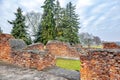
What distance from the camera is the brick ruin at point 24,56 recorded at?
8898 millimetres

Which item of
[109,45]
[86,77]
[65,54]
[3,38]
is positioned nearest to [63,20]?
[65,54]

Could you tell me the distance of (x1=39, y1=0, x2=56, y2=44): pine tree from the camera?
34.7m

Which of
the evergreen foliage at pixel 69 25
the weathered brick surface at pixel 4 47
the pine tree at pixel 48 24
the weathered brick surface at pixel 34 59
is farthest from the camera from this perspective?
the evergreen foliage at pixel 69 25

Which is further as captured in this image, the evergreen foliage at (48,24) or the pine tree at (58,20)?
the pine tree at (58,20)

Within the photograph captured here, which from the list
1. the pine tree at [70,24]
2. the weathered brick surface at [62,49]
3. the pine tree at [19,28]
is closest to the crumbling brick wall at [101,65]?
the weathered brick surface at [62,49]

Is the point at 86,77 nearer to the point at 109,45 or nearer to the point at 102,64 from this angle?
the point at 102,64

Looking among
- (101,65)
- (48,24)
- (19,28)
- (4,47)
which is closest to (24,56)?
(4,47)

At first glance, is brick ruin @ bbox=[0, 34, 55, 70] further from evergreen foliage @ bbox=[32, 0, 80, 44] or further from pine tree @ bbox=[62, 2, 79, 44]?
pine tree @ bbox=[62, 2, 79, 44]

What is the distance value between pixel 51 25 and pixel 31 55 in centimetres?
2655

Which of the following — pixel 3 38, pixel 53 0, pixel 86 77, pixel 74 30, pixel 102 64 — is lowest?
pixel 86 77

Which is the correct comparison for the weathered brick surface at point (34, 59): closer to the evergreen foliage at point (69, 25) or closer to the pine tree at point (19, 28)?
the pine tree at point (19, 28)

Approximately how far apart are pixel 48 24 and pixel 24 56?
25.8 metres

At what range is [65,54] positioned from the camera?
2220 centimetres

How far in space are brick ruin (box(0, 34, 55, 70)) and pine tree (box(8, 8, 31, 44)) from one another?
66.7 feet
